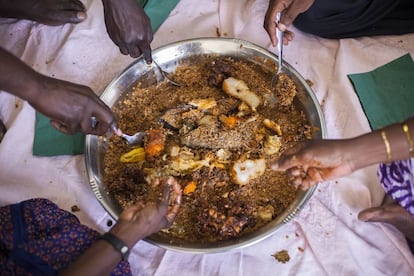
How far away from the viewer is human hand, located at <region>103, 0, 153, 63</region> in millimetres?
1250

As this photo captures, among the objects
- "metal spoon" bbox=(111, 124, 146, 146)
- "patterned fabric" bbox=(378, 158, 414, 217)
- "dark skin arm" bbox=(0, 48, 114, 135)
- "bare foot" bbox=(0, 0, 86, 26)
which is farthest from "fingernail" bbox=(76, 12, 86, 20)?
"patterned fabric" bbox=(378, 158, 414, 217)

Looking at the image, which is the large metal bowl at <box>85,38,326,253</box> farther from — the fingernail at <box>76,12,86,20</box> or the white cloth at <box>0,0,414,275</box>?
the fingernail at <box>76,12,86,20</box>

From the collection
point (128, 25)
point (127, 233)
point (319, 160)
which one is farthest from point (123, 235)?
point (128, 25)

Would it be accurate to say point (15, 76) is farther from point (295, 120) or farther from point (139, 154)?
point (295, 120)

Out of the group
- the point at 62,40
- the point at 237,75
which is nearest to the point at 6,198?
the point at 62,40

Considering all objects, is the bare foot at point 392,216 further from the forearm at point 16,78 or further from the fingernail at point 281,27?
the forearm at point 16,78

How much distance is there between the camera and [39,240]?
3.61 ft

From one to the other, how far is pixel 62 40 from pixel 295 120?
39.8 inches

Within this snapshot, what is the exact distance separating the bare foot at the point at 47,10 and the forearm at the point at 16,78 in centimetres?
78

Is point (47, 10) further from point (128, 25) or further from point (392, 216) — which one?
point (392, 216)

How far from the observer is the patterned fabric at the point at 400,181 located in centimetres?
112

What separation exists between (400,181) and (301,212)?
12.1 inches

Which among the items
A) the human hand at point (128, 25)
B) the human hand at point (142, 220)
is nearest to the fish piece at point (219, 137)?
the human hand at point (142, 220)

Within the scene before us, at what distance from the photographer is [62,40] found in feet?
5.73
